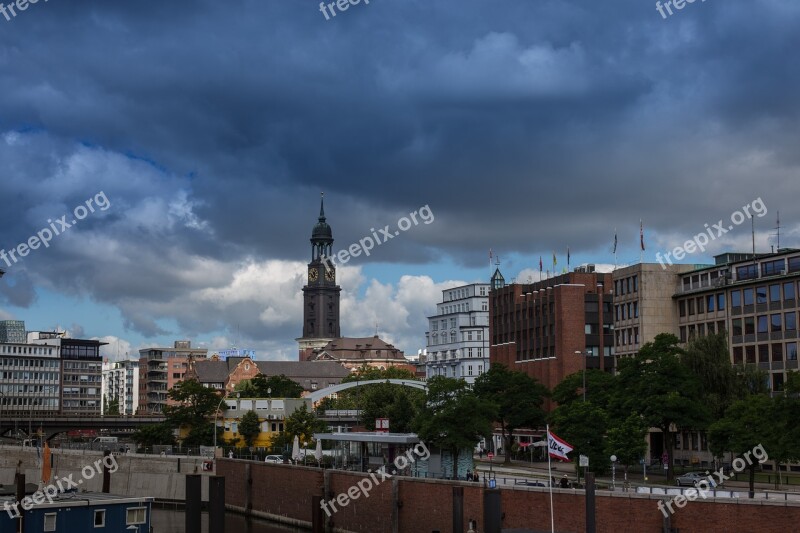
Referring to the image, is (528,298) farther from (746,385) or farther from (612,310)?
(746,385)

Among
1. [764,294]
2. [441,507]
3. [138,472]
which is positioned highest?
[764,294]

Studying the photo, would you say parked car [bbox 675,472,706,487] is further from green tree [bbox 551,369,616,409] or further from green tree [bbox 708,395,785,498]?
green tree [bbox 551,369,616,409]

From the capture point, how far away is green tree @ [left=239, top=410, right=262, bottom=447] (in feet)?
432

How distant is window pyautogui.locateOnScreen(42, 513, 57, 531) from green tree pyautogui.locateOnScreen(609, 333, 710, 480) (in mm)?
54022

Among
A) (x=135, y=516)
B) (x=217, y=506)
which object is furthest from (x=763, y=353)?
(x=217, y=506)

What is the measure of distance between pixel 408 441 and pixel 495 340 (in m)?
78.8

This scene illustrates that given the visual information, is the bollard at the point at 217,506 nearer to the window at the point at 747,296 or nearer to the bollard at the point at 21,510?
the bollard at the point at 21,510

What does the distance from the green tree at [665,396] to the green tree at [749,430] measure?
745 cm

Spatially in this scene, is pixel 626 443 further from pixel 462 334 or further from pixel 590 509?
pixel 462 334

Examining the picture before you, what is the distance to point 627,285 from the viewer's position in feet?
432

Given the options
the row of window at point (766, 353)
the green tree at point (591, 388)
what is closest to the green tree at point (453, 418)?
the green tree at point (591, 388)

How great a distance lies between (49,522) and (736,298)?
8436 cm

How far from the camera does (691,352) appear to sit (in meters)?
98.2

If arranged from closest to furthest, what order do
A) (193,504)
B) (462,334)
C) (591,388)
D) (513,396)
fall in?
1. (193,504)
2. (591,388)
3. (513,396)
4. (462,334)
